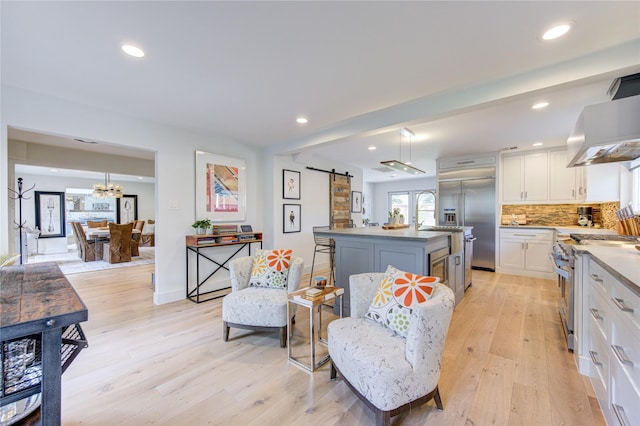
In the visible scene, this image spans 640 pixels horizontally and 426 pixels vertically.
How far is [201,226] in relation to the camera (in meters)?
3.76

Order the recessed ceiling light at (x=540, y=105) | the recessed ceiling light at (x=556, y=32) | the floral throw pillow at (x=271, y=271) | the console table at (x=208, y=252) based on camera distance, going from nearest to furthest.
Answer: the recessed ceiling light at (x=556, y=32) → the floral throw pillow at (x=271, y=271) → the recessed ceiling light at (x=540, y=105) → the console table at (x=208, y=252)

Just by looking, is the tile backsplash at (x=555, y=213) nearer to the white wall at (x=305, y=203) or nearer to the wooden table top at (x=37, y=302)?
the white wall at (x=305, y=203)

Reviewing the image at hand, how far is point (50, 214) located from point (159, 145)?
7.55 m

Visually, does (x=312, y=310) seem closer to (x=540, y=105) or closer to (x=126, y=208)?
(x=540, y=105)

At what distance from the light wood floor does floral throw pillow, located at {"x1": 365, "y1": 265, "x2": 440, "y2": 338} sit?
1.74 feet

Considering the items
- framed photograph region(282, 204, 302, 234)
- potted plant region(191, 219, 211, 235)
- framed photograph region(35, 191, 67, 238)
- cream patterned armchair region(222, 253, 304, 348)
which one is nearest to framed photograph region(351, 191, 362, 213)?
framed photograph region(282, 204, 302, 234)

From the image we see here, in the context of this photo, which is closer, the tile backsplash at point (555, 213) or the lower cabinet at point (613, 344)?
the lower cabinet at point (613, 344)

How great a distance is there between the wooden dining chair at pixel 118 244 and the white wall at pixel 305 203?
12.8 feet

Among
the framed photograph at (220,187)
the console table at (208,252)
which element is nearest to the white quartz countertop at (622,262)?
the console table at (208,252)

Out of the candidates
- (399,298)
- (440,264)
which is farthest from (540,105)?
(399,298)

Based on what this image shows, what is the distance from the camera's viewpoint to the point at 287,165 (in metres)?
4.96

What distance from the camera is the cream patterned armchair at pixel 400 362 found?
1438 millimetres

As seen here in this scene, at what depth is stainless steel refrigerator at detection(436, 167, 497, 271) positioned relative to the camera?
5.21 metres

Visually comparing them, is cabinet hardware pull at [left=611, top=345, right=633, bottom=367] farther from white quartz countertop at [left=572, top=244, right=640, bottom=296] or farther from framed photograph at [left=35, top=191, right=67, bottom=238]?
framed photograph at [left=35, top=191, right=67, bottom=238]
